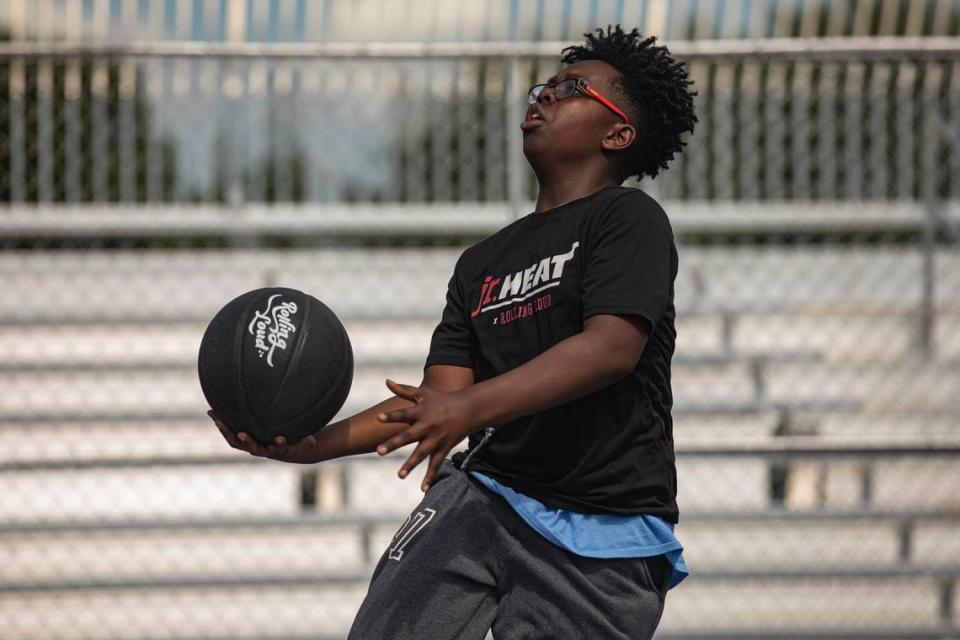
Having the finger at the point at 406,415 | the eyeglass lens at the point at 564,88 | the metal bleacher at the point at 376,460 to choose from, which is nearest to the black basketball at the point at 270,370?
the finger at the point at 406,415

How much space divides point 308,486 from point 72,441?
3.60 ft

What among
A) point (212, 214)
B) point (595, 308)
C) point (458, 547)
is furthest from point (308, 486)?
point (595, 308)

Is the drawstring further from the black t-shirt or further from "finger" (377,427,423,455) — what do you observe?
"finger" (377,427,423,455)

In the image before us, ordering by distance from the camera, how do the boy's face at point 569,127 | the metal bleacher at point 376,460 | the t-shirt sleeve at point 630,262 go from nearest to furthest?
the t-shirt sleeve at point 630,262, the boy's face at point 569,127, the metal bleacher at point 376,460

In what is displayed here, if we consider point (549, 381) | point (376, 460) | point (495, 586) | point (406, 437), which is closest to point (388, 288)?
point (376, 460)

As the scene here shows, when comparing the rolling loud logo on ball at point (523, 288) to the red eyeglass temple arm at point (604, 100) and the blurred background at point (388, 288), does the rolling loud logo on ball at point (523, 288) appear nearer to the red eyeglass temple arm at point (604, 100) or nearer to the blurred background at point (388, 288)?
the red eyeglass temple arm at point (604, 100)

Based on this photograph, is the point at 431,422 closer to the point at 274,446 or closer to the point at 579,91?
the point at 274,446

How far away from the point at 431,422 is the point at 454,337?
2.40ft

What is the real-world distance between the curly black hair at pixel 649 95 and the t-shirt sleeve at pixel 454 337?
0.46 metres

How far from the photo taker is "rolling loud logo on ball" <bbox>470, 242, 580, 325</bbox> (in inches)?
94.1

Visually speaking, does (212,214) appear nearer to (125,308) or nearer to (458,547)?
(125,308)

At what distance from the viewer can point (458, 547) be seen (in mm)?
2428

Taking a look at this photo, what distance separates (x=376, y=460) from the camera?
4961mm

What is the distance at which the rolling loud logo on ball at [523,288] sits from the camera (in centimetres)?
239
